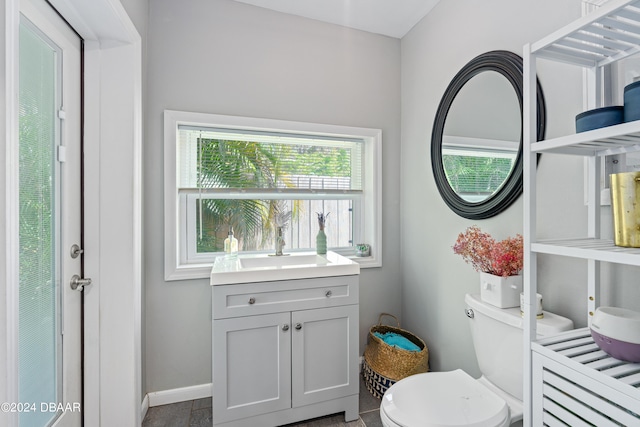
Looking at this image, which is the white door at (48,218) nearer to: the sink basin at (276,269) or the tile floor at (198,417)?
the tile floor at (198,417)

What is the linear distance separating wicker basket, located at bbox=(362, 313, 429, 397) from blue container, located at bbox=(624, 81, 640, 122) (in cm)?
154

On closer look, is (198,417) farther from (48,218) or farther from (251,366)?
(48,218)

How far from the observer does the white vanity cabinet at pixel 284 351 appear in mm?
1525

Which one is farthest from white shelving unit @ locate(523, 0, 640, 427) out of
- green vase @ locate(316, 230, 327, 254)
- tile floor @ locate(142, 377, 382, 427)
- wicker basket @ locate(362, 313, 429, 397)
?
green vase @ locate(316, 230, 327, 254)

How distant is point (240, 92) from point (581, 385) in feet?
6.89

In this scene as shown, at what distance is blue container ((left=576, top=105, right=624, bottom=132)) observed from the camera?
0.80 m

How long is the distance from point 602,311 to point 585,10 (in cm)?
109

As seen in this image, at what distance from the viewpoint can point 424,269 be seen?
2111 millimetres

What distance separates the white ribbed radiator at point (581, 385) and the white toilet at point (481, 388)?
23cm

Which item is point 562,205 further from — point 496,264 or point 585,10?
point 585,10

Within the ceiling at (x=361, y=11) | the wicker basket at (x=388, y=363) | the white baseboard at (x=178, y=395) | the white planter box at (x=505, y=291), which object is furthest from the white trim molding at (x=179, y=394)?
the ceiling at (x=361, y=11)

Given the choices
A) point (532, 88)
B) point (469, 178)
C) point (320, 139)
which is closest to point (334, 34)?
point (320, 139)

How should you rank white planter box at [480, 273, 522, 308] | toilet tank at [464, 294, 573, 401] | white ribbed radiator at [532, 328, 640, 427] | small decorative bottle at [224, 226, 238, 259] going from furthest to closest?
small decorative bottle at [224, 226, 238, 259] → white planter box at [480, 273, 522, 308] → toilet tank at [464, 294, 573, 401] → white ribbed radiator at [532, 328, 640, 427]

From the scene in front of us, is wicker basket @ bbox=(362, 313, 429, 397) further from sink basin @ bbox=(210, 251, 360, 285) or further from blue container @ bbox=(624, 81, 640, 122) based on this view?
blue container @ bbox=(624, 81, 640, 122)
